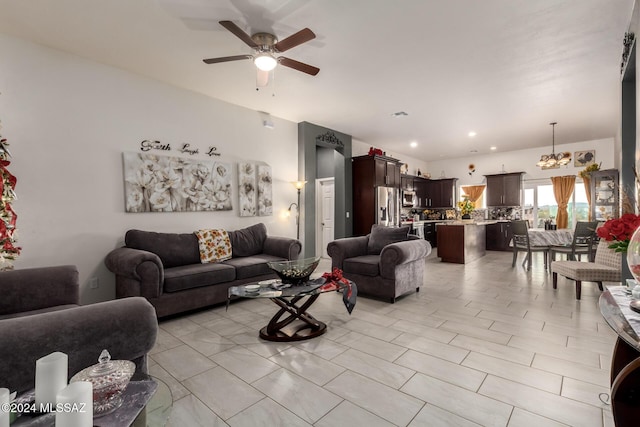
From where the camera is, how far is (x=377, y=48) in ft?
10.8

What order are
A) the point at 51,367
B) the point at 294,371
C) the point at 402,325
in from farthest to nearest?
the point at 402,325, the point at 294,371, the point at 51,367

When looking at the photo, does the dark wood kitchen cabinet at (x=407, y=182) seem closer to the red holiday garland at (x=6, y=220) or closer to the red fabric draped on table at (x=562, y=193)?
the red fabric draped on table at (x=562, y=193)

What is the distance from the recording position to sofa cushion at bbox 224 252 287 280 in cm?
390

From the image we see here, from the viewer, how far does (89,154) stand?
11.6 ft

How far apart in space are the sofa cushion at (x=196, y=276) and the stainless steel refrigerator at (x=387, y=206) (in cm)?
410

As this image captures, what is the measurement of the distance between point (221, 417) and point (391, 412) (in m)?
0.99

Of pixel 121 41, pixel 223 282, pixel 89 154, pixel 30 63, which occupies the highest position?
pixel 121 41

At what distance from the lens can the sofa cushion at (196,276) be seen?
10.8ft

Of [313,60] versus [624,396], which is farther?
[313,60]

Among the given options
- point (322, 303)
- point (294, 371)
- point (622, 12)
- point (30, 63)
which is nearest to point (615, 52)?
point (622, 12)

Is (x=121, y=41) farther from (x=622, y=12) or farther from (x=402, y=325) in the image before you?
(x=622, y=12)

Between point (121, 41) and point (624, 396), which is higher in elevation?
point (121, 41)

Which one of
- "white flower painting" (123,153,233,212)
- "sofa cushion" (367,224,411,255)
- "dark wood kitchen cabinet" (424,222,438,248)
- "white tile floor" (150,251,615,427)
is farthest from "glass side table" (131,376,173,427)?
"dark wood kitchen cabinet" (424,222,438,248)

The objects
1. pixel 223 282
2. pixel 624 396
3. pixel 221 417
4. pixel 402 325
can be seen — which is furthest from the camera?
pixel 223 282
